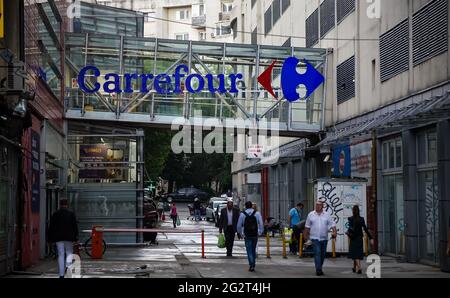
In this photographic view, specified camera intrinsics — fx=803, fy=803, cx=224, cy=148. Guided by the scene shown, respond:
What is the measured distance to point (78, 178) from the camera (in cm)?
Answer: 3319

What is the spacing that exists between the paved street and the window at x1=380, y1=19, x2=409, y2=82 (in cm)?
604

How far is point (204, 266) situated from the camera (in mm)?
22172

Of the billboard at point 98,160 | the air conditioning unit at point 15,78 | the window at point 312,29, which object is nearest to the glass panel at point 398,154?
the billboard at point 98,160

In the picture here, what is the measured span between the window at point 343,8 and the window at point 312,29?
4.02m

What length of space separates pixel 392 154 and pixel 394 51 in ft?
10.9

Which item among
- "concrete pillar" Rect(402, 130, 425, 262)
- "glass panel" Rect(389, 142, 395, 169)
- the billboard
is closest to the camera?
"concrete pillar" Rect(402, 130, 425, 262)

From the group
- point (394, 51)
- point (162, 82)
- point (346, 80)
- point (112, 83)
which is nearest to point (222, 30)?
point (162, 82)

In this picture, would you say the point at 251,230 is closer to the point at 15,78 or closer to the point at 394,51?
the point at 15,78

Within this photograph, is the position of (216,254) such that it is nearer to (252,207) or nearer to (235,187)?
(252,207)

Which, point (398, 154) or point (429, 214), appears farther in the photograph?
point (398, 154)

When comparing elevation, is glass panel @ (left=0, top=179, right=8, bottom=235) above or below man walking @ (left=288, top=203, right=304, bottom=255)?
above

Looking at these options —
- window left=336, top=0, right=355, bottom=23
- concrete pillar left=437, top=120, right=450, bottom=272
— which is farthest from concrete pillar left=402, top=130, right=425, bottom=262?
window left=336, top=0, right=355, bottom=23

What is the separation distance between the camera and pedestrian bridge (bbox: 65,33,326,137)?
1367 inches

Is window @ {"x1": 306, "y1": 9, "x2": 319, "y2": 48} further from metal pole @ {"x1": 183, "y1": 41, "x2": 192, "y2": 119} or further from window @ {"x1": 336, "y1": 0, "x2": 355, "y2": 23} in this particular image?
metal pole @ {"x1": 183, "y1": 41, "x2": 192, "y2": 119}
